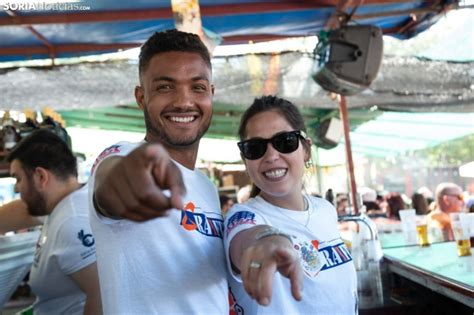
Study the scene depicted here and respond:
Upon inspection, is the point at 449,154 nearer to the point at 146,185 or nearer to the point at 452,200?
the point at 452,200

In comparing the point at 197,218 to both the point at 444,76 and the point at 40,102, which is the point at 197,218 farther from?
the point at 444,76

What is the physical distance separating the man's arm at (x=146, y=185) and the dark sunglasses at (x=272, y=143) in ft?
2.89

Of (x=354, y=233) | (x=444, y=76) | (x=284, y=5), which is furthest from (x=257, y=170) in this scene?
(x=444, y=76)

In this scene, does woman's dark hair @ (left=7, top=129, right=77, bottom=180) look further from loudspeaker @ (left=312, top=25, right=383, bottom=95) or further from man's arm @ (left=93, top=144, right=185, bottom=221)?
loudspeaker @ (left=312, top=25, right=383, bottom=95)

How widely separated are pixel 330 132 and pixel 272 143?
14.8 ft

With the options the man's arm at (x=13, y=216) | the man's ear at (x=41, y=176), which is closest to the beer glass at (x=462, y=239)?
the man's ear at (x=41, y=176)

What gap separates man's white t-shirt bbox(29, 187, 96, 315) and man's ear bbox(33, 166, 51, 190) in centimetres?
26

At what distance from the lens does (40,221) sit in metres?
3.11

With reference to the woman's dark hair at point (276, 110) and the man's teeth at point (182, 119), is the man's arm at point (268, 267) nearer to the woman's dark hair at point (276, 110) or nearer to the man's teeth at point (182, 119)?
the man's teeth at point (182, 119)

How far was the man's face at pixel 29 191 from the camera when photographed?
95.3 inches

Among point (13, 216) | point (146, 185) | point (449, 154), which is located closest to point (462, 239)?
point (146, 185)

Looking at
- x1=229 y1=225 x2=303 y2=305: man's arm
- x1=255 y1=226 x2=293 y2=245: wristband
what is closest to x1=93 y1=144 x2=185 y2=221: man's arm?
x1=229 y1=225 x2=303 y2=305: man's arm

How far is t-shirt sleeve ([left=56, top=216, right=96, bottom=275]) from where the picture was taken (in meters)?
1.95

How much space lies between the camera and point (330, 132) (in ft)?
19.6
